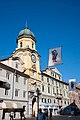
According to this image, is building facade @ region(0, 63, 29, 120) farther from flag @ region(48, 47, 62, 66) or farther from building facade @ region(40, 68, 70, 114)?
flag @ region(48, 47, 62, 66)

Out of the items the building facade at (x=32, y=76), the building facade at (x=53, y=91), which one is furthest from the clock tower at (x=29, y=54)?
the building facade at (x=53, y=91)

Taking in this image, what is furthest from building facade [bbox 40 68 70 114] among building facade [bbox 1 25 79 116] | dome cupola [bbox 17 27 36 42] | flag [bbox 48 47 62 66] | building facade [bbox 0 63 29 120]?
flag [bbox 48 47 62 66]

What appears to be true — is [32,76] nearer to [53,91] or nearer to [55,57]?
[53,91]

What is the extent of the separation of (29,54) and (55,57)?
2307 centimetres

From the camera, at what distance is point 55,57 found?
22.8m

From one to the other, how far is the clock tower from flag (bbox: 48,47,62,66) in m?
20.8

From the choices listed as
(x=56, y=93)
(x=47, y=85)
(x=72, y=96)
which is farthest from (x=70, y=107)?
(x=47, y=85)

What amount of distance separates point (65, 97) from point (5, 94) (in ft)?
112

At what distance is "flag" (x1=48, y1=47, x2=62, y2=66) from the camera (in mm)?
22531

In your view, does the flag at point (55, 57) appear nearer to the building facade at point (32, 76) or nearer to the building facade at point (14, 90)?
the building facade at point (14, 90)

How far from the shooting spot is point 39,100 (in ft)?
149

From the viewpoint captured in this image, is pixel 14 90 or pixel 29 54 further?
pixel 29 54

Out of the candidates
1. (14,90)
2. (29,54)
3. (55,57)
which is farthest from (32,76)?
(55,57)

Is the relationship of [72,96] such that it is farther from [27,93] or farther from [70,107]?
[27,93]
